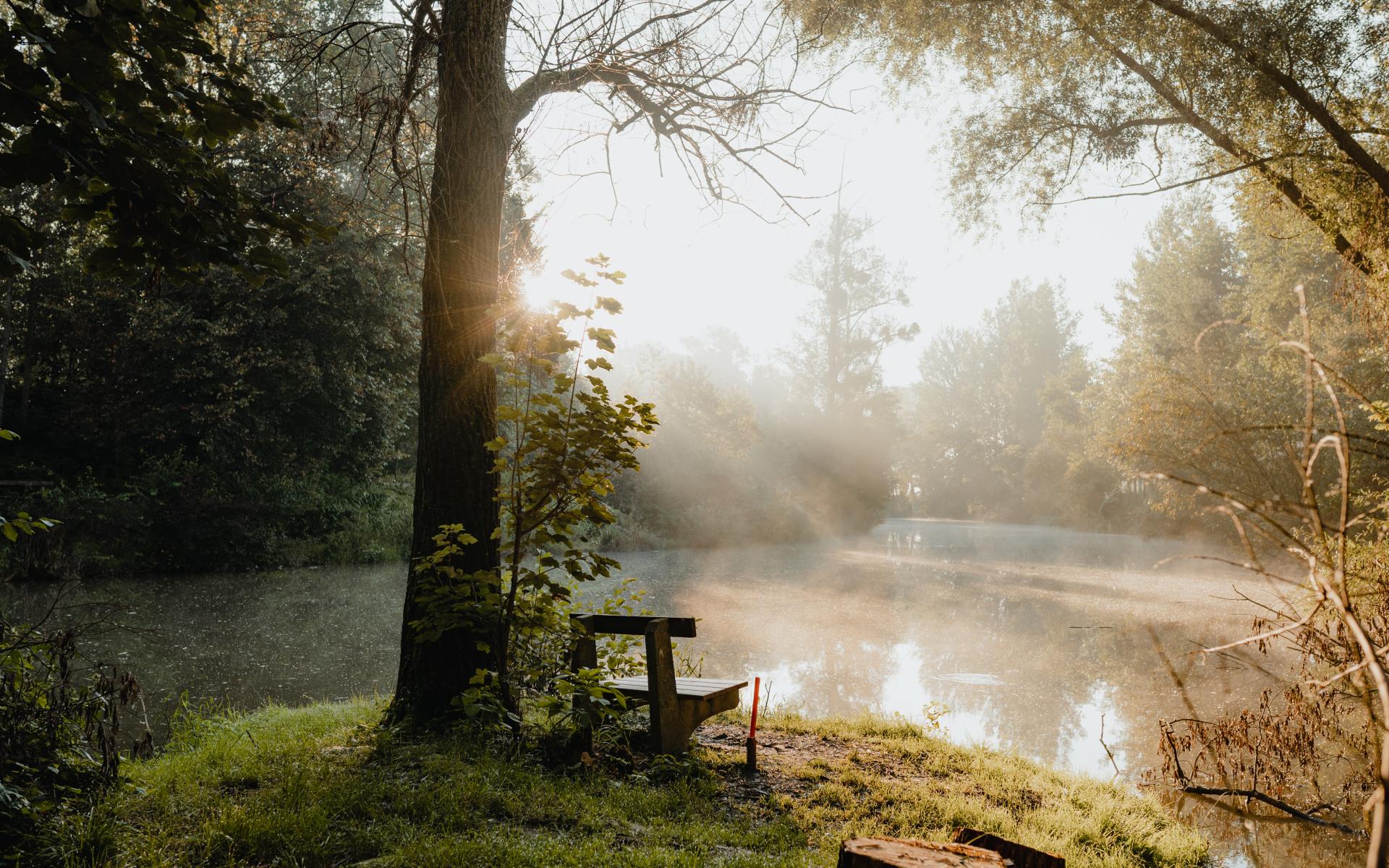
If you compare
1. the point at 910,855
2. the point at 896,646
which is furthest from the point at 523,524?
the point at 896,646

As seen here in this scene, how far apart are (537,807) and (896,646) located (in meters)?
7.07

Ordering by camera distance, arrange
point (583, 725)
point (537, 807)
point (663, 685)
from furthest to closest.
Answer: point (663, 685)
point (583, 725)
point (537, 807)

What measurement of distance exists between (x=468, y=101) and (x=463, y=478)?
7.27 ft

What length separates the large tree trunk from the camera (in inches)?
179

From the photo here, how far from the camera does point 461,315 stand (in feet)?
15.2

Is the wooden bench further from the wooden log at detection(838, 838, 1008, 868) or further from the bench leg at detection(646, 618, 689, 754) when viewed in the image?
the wooden log at detection(838, 838, 1008, 868)

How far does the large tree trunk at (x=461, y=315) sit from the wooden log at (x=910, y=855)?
3053 mm

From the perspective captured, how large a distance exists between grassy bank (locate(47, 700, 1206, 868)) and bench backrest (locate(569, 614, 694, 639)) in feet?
2.35

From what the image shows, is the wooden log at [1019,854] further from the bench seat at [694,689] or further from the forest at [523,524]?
the bench seat at [694,689]

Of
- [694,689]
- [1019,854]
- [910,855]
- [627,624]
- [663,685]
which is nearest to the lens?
[910,855]

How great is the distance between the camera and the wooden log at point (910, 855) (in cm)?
182

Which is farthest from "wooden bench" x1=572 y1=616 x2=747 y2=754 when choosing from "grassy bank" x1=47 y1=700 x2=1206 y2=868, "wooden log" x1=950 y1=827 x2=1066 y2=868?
"wooden log" x1=950 y1=827 x2=1066 y2=868

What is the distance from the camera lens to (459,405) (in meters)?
4.61

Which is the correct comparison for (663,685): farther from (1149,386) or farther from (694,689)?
(1149,386)
